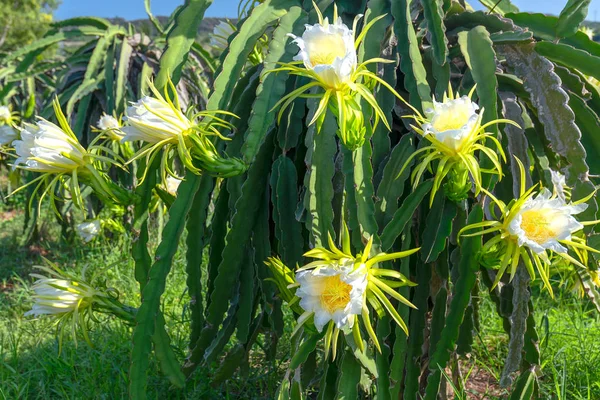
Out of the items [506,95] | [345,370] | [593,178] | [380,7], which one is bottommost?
[345,370]

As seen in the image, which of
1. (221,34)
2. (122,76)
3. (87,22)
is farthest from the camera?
(87,22)

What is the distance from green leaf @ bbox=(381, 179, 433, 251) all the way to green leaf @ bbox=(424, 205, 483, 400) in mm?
85

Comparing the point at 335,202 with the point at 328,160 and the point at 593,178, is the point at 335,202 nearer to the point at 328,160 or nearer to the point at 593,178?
the point at 328,160

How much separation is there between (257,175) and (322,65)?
1.14 ft

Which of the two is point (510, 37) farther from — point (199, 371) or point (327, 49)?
point (199, 371)

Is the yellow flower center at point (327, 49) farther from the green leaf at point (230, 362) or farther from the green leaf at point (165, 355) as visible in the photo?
the green leaf at point (230, 362)

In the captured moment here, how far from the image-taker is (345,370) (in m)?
0.85

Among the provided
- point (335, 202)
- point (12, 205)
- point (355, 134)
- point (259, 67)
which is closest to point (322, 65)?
point (355, 134)

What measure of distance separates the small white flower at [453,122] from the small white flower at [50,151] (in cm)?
54

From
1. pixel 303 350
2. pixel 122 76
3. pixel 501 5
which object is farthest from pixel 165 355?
pixel 122 76

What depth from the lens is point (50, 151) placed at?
0.86m

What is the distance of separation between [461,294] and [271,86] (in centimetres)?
46

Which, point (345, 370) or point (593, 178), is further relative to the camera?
point (593, 178)

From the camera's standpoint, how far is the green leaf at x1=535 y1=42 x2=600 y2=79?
37.0 inches
